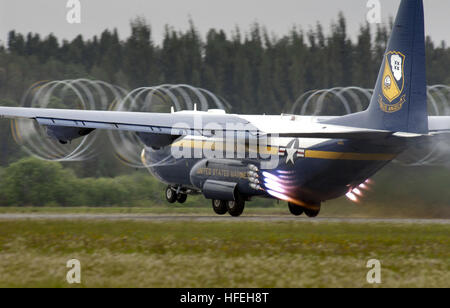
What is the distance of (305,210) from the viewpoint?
1238 inches

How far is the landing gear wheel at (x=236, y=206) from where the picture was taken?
31125mm

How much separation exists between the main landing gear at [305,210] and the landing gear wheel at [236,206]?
2244 mm

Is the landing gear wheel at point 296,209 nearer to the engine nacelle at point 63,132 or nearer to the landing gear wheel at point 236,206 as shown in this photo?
the landing gear wheel at point 236,206

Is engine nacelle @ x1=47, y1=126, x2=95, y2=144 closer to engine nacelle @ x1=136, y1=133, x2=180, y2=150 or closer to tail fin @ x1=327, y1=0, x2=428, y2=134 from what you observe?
engine nacelle @ x1=136, y1=133, x2=180, y2=150

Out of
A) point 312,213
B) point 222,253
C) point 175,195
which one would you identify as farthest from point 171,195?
point 222,253

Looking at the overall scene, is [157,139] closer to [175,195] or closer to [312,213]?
[175,195]

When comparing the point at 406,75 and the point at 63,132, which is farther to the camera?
the point at 63,132

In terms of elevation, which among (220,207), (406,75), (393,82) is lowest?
(220,207)

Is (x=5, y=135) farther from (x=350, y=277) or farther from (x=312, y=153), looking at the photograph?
(x=350, y=277)

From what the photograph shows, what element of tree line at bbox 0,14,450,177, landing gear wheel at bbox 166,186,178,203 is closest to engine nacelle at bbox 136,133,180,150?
landing gear wheel at bbox 166,186,178,203

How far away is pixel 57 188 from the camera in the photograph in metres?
47.8

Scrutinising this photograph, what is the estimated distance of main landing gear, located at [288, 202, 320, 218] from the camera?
3116 centimetres

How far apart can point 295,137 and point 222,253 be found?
697 centimetres

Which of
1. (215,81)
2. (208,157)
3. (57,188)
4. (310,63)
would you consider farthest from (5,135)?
(208,157)
